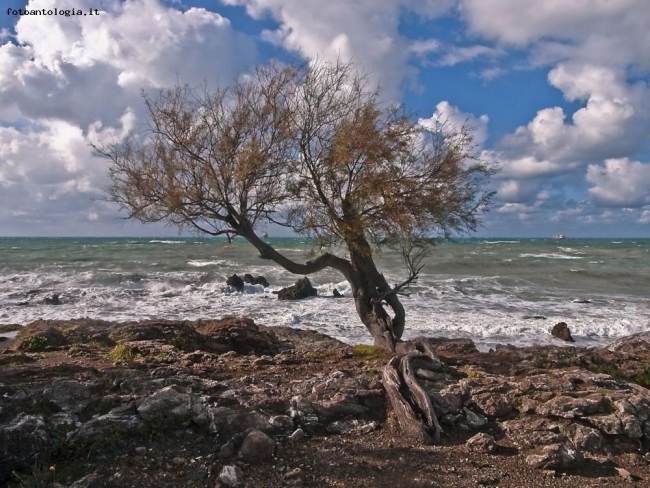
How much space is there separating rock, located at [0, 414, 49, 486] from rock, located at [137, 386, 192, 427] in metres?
1.10

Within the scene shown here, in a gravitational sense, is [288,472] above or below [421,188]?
below

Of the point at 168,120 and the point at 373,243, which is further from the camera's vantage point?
the point at 373,243

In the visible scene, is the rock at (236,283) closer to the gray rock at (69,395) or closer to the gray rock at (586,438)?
the gray rock at (69,395)

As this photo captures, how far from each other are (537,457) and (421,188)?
575 centimetres

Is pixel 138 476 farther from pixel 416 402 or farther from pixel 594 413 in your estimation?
pixel 594 413

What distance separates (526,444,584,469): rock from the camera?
5.44 meters

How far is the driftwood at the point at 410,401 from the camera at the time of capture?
239 inches

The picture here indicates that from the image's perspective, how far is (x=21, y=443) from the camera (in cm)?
521

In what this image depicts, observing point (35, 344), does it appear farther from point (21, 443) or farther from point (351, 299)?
point (351, 299)

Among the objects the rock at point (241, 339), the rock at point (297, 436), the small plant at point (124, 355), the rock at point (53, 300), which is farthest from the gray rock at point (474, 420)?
the rock at point (53, 300)

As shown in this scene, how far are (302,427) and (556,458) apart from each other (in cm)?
311

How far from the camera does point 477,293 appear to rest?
89.6ft

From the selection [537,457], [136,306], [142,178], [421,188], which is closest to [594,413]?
[537,457]

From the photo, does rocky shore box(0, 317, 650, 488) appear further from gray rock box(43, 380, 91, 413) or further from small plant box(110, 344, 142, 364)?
small plant box(110, 344, 142, 364)
